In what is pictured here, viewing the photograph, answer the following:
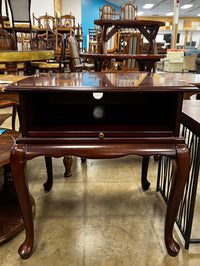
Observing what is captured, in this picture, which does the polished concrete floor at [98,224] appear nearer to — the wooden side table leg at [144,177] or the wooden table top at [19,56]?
the wooden side table leg at [144,177]

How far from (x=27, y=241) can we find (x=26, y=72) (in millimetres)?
3597

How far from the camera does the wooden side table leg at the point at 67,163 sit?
1.86 m

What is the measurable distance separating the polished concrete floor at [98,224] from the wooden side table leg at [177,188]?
72 millimetres

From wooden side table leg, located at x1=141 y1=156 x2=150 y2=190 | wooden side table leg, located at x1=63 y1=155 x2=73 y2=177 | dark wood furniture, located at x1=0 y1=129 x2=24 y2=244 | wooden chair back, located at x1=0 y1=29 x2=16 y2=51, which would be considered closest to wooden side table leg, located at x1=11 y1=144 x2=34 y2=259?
dark wood furniture, located at x1=0 y1=129 x2=24 y2=244

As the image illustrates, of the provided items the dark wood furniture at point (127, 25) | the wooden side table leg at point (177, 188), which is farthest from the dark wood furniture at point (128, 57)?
the wooden side table leg at point (177, 188)

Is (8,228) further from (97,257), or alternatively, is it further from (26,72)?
(26,72)

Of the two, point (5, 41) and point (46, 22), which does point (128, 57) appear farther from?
point (46, 22)

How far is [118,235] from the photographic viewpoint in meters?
1.32

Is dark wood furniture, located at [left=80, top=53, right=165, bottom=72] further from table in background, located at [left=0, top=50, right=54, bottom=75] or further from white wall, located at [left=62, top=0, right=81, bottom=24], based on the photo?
white wall, located at [left=62, top=0, right=81, bottom=24]

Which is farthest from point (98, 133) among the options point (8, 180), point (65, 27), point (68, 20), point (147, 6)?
point (147, 6)

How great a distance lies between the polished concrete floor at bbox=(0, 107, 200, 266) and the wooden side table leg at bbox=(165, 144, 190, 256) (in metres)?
0.07

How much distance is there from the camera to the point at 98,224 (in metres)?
1.40

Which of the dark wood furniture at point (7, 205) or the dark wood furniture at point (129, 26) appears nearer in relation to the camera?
the dark wood furniture at point (7, 205)

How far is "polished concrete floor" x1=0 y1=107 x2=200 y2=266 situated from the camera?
1.17 m
